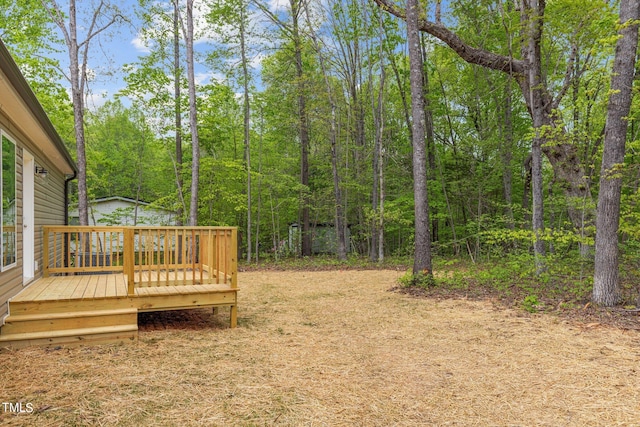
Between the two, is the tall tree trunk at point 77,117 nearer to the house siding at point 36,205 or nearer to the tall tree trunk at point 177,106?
the house siding at point 36,205

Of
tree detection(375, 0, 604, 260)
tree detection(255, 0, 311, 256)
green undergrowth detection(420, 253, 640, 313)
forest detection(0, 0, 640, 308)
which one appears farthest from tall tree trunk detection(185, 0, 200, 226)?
green undergrowth detection(420, 253, 640, 313)

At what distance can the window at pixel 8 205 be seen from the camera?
3.87 m

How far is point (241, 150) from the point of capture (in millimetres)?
16156

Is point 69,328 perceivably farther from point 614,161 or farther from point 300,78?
point 300,78

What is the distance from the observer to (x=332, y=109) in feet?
41.4

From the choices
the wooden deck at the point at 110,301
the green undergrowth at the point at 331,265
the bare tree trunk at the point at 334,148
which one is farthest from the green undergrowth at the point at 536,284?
the bare tree trunk at the point at 334,148

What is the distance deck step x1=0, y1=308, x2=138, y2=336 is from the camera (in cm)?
377

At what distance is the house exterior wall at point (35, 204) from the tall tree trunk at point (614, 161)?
734 cm

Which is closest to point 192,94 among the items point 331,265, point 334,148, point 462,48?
point 334,148

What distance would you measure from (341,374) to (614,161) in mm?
4773

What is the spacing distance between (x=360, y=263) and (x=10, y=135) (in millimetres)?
9976

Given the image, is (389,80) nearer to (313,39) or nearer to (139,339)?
(313,39)

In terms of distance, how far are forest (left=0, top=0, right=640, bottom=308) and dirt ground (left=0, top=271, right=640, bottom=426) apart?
320 cm

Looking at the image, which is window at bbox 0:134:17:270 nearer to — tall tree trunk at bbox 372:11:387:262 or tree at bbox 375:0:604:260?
tree at bbox 375:0:604:260
